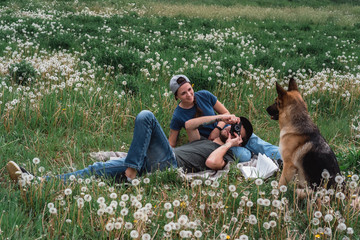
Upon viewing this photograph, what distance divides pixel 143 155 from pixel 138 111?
2.18 metres

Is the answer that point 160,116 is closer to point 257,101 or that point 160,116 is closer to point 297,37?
point 257,101

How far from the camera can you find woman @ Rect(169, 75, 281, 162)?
526 cm

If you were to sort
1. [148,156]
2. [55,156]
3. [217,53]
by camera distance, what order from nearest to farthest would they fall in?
[148,156] < [55,156] < [217,53]

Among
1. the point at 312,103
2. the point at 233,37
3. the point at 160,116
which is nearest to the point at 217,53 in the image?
the point at 233,37

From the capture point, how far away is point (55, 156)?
16.5 ft

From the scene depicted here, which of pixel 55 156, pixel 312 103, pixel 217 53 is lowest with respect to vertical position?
pixel 55 156

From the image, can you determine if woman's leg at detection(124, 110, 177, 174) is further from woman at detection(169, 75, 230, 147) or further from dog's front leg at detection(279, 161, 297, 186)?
dog's front leg at detection(279, 161, 297, 186)

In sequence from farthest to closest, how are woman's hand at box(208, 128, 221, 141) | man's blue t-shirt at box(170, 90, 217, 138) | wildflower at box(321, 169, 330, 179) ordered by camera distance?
man's blue t-shirt at box(170, 90, 217, 138), woman's hand at box(208, 128, 221, 141), wildflower at box(321, 169, 330, 179)

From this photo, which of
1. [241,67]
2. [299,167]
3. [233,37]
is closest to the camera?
[299,167]

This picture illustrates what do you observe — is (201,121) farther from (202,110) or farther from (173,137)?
(173,137)

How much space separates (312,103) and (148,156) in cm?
406

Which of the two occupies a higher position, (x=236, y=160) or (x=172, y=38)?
(x=172, y=38)

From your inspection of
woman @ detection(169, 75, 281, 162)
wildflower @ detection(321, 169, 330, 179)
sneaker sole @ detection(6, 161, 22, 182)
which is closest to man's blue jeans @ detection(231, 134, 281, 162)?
woman @ detection(169, 75, 281, 162)

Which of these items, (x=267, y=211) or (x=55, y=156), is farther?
(x=55, y=156)
